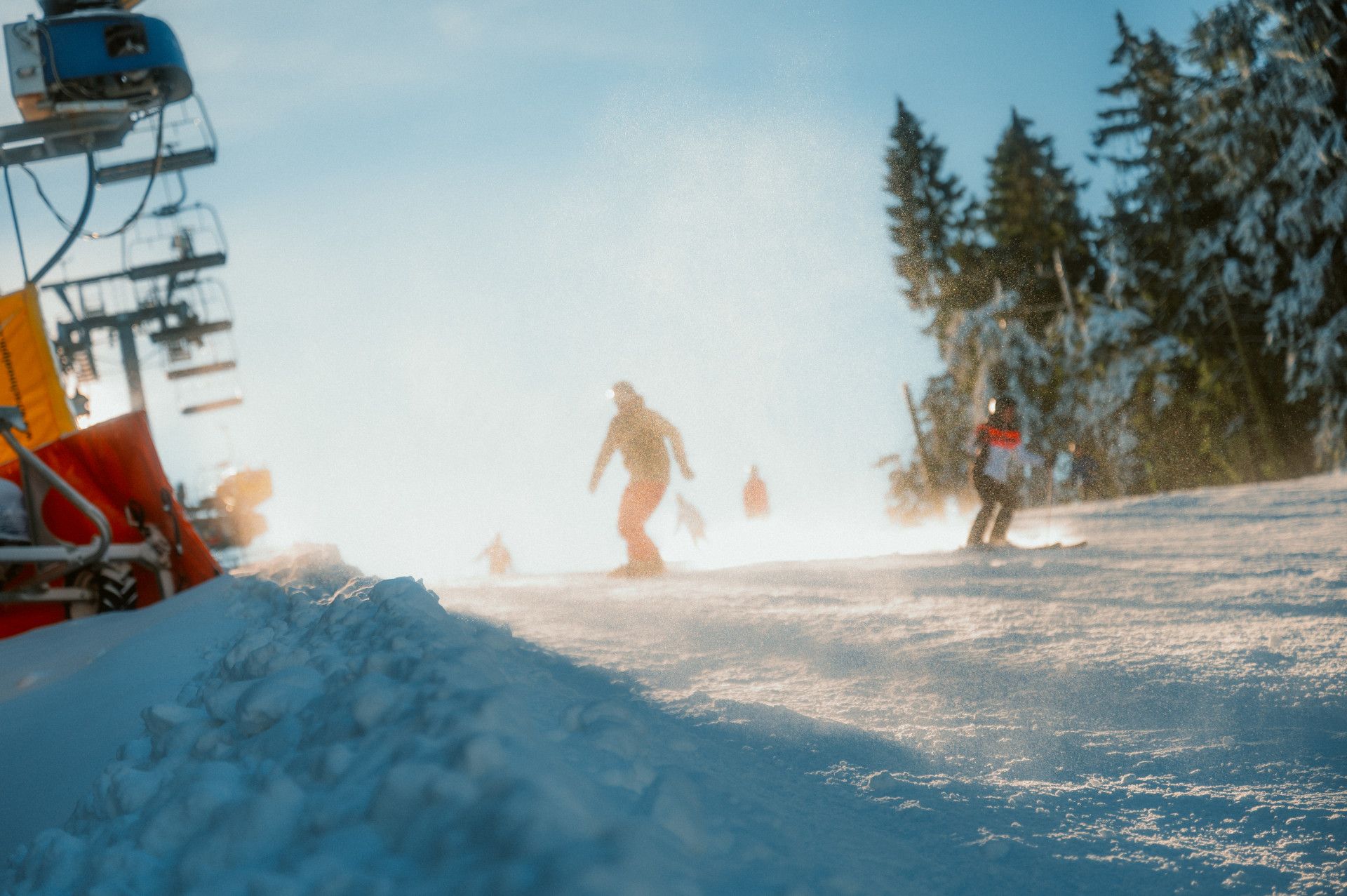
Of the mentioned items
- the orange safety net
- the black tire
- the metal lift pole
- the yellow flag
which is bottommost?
the black tire

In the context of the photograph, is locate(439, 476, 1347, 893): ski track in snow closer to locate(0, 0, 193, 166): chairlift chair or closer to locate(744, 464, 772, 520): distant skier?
locate(0, 0, 193, 166): chairlift chair

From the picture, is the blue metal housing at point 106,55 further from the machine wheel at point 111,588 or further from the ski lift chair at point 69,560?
the machine wheel at point 111,588

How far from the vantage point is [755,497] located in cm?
2083

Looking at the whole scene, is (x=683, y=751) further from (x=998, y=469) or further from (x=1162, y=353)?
(x=1162, y=353)

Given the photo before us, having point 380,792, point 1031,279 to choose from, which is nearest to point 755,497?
point 1031,279

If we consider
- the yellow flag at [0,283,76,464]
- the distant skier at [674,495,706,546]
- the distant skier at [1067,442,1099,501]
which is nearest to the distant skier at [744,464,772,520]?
the distant skier at [674,495,706,546]

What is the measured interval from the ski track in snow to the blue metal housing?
4848 mm

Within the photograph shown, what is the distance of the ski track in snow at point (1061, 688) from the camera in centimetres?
175

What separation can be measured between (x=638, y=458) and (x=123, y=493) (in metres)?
4.17

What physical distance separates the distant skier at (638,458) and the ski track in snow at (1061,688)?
245cm

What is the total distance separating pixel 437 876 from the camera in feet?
4.24

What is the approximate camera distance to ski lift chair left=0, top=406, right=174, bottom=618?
4207 millimetres

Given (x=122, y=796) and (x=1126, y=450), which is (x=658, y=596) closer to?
(x=122, y=796)

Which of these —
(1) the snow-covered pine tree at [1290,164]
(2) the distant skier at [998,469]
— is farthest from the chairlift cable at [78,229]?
(1) the snow-covered pine tree at [1290,164]
